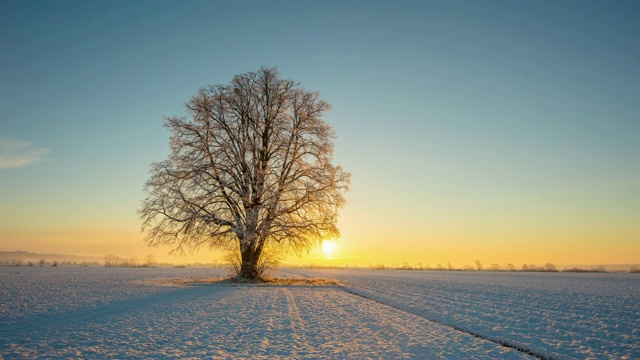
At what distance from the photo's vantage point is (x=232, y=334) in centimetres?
1135

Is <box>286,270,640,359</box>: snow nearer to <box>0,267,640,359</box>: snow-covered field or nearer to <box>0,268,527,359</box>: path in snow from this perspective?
<box>0,267,640,359</box>: snow-covered field

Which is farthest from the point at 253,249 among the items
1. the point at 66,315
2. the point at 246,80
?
the point at 66,315

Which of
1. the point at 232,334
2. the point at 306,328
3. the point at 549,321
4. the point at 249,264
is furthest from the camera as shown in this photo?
the point at 249,264

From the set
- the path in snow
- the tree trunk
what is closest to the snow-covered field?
the path in snow

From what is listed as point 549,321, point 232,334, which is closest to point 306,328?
point 232,334

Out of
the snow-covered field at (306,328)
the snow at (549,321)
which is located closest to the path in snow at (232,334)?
the snow-covered field at (306,328)

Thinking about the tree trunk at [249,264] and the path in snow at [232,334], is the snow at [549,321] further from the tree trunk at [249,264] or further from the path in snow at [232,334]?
the tree trunk at [249,264]

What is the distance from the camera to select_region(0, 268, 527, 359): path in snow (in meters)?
9.21

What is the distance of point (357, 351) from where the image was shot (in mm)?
9508

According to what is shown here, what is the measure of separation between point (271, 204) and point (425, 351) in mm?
20589

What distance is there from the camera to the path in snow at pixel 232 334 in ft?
30.2

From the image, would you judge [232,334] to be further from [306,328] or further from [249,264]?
[249,264]

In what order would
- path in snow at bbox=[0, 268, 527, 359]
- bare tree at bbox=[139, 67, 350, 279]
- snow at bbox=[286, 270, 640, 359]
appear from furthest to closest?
bare tree at bbox=[139, 67, 350, 279] < snow at bbox=[286, 270, 640, 359] < path in snow at bbox=[0, 268, 527, 359]

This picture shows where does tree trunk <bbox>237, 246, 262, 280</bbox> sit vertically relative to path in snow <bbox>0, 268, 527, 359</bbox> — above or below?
above
